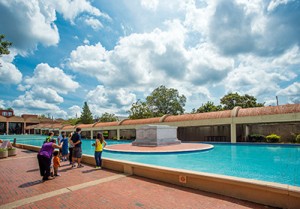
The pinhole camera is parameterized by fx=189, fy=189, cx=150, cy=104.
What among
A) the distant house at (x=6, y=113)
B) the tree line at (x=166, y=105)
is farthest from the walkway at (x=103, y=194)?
the distant house at (x=6, y=113)

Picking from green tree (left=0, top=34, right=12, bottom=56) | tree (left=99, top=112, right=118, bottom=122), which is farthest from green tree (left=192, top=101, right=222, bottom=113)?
green tree (left=0, top=34, right=12, bottom=56)

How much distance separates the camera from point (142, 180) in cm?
651

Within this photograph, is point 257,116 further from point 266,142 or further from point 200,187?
point 200,187

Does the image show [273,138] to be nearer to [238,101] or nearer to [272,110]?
[272,110]

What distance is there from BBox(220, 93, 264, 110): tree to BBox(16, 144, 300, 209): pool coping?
3728cm

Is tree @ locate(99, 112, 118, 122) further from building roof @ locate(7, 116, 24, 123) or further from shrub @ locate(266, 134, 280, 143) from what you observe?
shrub @ locate(266, 134, 280, 143)

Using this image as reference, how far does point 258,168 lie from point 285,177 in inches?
69.7

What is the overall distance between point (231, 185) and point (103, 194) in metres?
3.40

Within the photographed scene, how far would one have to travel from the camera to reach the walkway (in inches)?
176

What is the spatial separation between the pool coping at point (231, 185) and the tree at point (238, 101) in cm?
3728

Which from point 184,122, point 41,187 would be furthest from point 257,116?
point 41,187

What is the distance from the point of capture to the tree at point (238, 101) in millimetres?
39106

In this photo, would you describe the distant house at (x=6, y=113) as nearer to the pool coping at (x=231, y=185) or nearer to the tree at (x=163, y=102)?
the tree at (x=163, y=102)

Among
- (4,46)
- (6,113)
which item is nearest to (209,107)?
(4,46)
